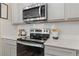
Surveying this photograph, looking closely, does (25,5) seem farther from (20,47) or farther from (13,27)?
(20,47)

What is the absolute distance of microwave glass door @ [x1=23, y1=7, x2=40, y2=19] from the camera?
1.46 meters

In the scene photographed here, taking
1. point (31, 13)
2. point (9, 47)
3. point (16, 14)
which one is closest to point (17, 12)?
point (16, 14)

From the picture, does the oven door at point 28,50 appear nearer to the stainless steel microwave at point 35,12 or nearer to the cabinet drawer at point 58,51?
the cabinet drawer at point 58,51

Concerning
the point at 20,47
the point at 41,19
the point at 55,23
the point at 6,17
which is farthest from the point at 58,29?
the point at 6,17

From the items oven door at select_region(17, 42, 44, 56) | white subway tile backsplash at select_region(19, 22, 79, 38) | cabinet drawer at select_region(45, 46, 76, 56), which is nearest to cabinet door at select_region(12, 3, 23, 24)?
white subway tile backsplash at select_region(19, 22, 79, 38)

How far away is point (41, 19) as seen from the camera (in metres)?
1.46

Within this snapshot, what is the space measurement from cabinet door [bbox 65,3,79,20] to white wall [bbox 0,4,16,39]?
71cm

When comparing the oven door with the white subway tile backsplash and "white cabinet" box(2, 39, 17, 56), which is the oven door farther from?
the white subway tile backsplash

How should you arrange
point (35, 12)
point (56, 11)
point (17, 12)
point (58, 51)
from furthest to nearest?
point (17, 12)
point (35, 12)
point (56, 11)
point (58, 51)

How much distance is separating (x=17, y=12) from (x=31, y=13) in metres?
0.21

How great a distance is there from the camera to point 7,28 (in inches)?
60.2

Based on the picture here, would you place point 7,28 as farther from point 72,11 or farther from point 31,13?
point 72,11

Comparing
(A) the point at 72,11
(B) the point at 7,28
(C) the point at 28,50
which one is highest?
(A) the point at 72,11

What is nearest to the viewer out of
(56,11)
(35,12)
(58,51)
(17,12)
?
(58,51)
